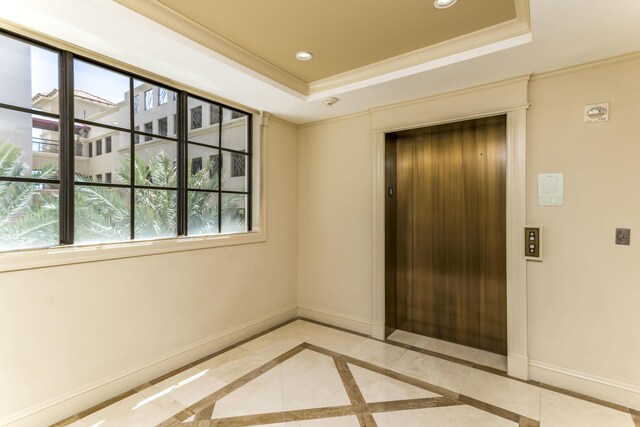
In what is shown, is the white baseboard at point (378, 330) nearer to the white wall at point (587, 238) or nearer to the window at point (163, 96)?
the white wall at point (587, 238)

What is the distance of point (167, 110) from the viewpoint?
8.97 ft

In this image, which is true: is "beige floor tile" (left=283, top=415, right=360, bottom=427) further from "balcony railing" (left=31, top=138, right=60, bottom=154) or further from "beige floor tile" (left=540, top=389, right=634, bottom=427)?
"balcony railing" (left=31, top=138, right=60, bottom=154)

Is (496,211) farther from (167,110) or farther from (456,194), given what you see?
(167,110)

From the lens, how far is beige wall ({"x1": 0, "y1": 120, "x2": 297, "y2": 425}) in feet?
6.18

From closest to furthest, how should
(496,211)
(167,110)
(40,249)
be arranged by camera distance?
(40,249), (167,110), (496,211)

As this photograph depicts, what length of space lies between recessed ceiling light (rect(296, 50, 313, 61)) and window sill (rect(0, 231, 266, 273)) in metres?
1.79

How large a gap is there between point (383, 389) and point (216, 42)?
2.88 meters

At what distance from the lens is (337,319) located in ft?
12.0

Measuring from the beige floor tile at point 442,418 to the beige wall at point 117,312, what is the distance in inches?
69.2

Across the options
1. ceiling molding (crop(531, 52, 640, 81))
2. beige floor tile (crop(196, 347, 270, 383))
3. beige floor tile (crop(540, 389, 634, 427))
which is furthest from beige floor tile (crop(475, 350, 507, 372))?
ceiling molding (crop(531, 52, 640, 81))

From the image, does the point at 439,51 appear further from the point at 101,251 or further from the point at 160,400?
the point at 160,400

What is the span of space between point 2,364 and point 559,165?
3988mm

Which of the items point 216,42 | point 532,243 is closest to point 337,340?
point 532,243

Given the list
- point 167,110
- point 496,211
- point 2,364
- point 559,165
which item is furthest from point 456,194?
point 2,364
